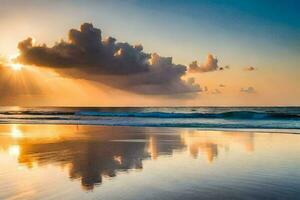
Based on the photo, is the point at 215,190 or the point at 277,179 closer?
the point at 215,190

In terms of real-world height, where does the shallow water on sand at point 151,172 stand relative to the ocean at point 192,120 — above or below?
below

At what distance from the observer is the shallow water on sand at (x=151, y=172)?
6.66 m

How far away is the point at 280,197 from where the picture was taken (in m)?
6.37

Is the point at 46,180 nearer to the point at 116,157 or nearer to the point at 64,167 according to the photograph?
the point at 64,167

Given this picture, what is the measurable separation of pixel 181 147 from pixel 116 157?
3.27 m

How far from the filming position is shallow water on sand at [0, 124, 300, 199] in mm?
6656

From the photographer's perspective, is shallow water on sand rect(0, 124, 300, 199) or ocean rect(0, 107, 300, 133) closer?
shallow water on sand rect(0, 124, 300, 199)

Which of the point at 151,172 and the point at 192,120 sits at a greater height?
the point at 192,120

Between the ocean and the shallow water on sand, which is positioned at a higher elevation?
the ocean

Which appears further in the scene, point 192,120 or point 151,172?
point 192,120

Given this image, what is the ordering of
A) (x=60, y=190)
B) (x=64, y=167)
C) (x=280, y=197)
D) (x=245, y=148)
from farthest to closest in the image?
1. (x=245, y=148)
2. (x=64, y=167)
3. (x=60, y=190)
4. (x=280, y=197)

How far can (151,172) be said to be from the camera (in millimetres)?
8773

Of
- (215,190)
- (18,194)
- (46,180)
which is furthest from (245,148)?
(18,194)

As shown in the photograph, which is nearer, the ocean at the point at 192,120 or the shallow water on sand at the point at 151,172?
the shallow water on sand at the point at 151,172
